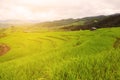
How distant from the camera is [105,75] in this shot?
21.0 feet

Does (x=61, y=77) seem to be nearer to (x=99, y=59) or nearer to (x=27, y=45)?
(x=99, y=59)

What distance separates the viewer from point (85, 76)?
6.42 m

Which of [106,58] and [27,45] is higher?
[106,58]

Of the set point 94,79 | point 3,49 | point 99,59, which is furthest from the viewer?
point 3,49

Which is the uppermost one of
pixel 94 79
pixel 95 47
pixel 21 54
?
pixel 94 79

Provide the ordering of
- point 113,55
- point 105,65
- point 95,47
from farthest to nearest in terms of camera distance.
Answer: point 95,47, point 113,55, point 105,65

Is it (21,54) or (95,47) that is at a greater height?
(95,47)

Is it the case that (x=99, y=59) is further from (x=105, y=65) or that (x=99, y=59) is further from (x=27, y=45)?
(x=27, y=45)

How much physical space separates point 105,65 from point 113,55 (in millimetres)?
1258

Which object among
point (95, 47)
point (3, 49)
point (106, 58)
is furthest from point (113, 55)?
point (3, 49)

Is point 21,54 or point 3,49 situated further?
point 3,49

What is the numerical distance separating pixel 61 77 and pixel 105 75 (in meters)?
1.30

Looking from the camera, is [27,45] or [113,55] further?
[27,45]

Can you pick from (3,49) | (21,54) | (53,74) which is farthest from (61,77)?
(3,49)
